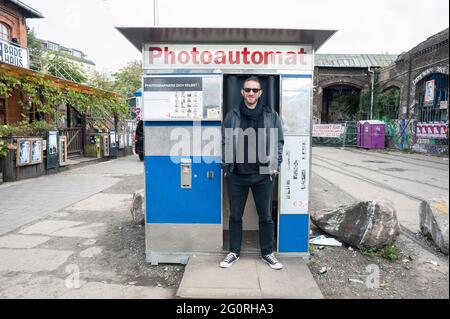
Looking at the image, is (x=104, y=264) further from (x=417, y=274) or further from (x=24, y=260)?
(x=417, y=274)

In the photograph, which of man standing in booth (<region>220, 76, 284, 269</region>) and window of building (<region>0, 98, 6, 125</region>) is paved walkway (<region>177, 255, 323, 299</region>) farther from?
window of building (<region>0, 98, 6, 125</region>)

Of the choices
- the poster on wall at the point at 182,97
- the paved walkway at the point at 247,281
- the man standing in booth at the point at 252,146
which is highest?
the poster on wall at the point at 182,97

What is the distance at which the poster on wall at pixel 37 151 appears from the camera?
34.5 ft

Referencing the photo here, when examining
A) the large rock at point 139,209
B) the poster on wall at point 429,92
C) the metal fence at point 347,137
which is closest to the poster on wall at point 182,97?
the large rock at point 139,209

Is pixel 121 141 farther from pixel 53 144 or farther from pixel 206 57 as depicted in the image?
pixel 206 57

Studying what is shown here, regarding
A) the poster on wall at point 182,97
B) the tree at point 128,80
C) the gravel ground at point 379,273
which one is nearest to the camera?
the gravel ground at point 379,273

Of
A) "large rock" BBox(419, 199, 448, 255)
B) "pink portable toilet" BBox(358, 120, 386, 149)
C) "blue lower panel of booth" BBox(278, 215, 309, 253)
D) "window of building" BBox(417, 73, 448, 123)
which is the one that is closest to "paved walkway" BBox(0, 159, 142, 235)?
"blue lower panel of booth" BBox(278, 215, 309, 253)

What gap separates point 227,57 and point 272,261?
93.1 inches

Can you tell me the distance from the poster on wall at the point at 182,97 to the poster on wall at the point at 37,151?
7.93 metres

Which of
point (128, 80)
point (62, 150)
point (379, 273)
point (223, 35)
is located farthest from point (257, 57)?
point (128, 80)

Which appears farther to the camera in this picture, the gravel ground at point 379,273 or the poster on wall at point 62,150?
the poster on wall at point 62,150

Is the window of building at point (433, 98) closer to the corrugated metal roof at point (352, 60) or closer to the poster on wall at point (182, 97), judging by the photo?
the corrugated metal roof at point (352, 60)

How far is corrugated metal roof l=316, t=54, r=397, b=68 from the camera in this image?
29781 millimetres

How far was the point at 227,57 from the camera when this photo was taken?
13.5 ft
